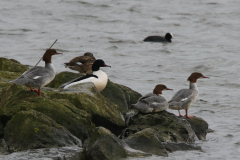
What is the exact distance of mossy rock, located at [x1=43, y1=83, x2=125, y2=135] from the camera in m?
7.16

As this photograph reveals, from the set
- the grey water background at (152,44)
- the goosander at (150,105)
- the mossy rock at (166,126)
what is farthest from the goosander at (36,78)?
the grey water background at (152,44)

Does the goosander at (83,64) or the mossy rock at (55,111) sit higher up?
the mossy rock at (55,111)

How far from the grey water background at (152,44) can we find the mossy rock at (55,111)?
156 cm

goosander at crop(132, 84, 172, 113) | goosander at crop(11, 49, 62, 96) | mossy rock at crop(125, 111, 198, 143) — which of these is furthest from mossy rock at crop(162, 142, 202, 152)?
goosander at crop(11, 49, 62, 96)

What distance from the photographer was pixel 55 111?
652 centimetres

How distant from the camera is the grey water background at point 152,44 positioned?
1084 centimetres

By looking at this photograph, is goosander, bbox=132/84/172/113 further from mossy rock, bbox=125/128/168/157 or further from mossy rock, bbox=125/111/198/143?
mossy rock, bbox=125/128/168/157

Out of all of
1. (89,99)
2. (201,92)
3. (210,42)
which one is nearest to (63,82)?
(89,99)

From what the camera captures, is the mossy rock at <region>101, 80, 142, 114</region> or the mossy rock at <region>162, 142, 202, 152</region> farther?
the mossy rock at <region>101, 80, 142, 114</region>

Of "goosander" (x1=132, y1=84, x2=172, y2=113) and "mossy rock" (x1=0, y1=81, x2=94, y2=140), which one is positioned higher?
"mossy rock" (x1=0, y1=81, x2=94, y2=140)

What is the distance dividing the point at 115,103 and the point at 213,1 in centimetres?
2373

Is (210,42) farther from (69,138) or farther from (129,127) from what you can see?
(69,138)

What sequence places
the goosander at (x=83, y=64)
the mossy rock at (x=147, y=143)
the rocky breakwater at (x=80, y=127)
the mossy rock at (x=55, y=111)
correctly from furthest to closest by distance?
the goosander at (x=83, y=64) → the mossy rock at (x=55, y=111) → the mossy rock at (x=147, y=143) → the rocky breakwater at (x=80, y=127)

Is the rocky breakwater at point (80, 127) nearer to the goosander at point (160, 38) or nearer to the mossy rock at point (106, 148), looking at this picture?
the mossy rock at point (106, 148)
